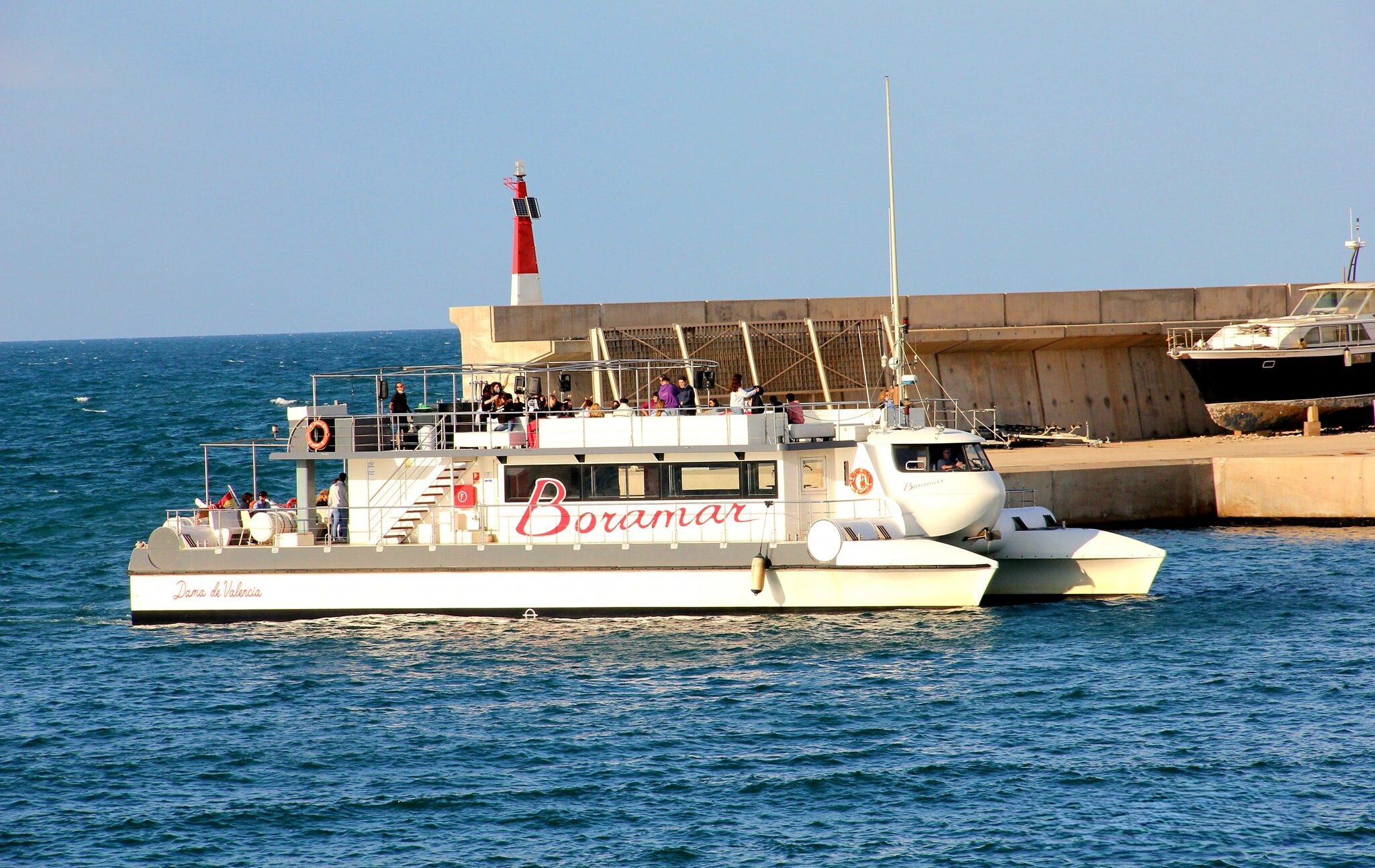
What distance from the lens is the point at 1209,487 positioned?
3306 cm

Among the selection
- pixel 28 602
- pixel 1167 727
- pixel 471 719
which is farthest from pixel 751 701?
pixel 28 602

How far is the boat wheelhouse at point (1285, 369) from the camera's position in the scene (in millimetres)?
37719

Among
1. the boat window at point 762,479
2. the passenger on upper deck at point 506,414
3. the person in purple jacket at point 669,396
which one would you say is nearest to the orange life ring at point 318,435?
the passenger on upper deck at point 506,414

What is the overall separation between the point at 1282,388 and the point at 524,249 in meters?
18.8

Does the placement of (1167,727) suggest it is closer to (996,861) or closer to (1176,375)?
(996,861)

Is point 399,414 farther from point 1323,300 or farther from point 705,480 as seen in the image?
point 1323,300

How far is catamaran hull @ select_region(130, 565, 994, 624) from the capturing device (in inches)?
925

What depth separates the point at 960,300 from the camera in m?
40.0

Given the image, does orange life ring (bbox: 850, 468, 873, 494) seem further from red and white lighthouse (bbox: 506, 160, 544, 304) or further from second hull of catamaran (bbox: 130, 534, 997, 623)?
red and white lighthouse (bbox: 506, 160, 544, 304)

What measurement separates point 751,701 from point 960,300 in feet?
73.2

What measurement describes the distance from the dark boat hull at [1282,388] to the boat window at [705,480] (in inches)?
717

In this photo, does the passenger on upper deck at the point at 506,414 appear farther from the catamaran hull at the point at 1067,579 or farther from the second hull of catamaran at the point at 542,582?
the catamaran hull at the point at 1067,579

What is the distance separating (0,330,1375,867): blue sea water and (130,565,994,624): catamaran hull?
332mm

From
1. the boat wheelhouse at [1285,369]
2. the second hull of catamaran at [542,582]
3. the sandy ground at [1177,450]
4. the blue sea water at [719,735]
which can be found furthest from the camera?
the boat wheelhouse at [1285,369]
